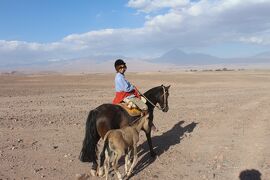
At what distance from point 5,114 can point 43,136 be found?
5571 mm

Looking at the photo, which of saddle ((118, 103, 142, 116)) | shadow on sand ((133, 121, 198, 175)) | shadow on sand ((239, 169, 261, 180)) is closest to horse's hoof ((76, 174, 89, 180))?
shadow on sand ((133, 121, 198, 175))

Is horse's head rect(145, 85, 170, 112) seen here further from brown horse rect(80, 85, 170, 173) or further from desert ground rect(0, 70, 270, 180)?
brown horse rect(80, 85, 170, 173)

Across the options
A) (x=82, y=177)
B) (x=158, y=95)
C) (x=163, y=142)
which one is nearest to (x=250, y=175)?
(x=158, y=95)

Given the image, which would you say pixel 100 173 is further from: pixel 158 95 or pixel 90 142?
pixel 158 95

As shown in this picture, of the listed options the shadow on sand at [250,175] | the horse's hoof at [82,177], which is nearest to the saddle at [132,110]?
the horse's hoof at [82,177]

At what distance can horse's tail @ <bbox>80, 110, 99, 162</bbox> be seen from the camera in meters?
9.16

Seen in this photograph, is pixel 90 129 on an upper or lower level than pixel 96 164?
upper

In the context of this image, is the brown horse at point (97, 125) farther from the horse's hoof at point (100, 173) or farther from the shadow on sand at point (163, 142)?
the shadow on sand at point (163, 142)

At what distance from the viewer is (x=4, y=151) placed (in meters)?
11.3

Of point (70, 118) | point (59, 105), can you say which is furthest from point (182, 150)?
point (59, 105)

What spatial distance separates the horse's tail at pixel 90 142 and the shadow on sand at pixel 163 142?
1.12 meters

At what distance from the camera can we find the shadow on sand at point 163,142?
10.4 m

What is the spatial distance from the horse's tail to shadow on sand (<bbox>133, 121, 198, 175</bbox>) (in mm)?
1124

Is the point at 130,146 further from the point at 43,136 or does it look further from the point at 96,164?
the point at 43,136
